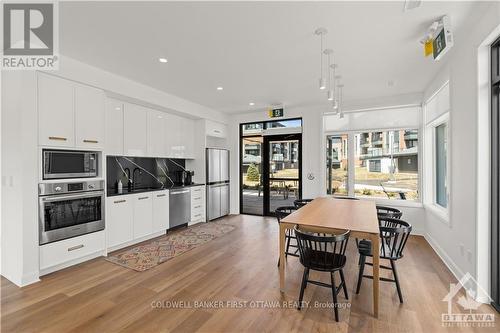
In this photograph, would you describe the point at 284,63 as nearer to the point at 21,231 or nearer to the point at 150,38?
the point at 150,38

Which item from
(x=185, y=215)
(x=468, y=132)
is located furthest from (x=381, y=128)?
(x=185, y=215)

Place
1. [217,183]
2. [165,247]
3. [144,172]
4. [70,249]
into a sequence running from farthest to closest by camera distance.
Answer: [217,183] < [144,172] < [165,247] < [70,249]

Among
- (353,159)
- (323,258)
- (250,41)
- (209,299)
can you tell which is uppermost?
(250,41)

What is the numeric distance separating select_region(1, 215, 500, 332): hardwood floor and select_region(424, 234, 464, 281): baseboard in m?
0.07

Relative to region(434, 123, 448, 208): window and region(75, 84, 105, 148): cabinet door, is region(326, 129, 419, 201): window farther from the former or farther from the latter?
region(75, 84, 105, 148): cabinet door

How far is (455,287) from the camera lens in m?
2.64

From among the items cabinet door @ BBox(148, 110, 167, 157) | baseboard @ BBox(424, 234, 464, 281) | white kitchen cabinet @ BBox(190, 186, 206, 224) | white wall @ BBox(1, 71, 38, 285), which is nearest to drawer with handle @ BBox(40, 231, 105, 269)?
white wall @ BBox(1, 71, 38, 285)

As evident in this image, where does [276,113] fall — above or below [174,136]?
above

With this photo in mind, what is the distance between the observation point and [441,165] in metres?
4.07

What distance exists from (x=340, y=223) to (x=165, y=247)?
2846 mm

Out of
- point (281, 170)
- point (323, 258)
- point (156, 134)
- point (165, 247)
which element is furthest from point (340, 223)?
point (156, 134)

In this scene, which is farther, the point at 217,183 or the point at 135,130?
the point at 217,183

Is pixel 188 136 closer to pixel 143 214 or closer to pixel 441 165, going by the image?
pixel 143 214

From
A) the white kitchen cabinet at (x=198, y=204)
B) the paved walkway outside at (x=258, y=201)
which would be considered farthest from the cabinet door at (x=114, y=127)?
the paved walkway outside at (x=258, y=201)
